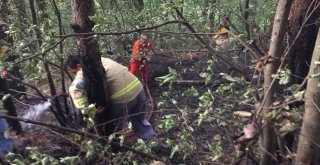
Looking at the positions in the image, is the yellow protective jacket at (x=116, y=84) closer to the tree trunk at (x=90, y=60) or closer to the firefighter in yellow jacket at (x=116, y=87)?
the firefighter in yellow jacket at (x=116, y=87)

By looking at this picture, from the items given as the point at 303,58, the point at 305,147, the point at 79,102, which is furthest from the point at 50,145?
the point at 305,147

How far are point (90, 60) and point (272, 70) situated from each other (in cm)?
237

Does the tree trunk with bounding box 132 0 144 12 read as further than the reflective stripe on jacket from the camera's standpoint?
Yes

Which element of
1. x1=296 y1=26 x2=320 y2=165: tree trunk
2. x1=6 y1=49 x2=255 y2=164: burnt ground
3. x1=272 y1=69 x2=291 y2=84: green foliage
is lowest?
x1=6 y1=49 x2=255 y2=164: burnt ground

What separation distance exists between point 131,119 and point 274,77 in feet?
11.0

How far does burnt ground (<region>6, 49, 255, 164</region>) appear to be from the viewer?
10.0 feet

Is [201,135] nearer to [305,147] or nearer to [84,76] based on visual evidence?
[84,76]

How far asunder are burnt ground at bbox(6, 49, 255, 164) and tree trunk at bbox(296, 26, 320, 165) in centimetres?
53

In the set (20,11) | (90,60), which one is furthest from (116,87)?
(20,11)

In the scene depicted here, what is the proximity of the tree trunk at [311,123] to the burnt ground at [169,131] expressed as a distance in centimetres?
53

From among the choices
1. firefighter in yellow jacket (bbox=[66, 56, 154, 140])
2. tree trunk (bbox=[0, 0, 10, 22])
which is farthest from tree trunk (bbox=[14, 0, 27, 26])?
firefighter in yellow jacket (bbox=[66, 56, 154, 140])

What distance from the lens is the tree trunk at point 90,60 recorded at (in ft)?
Answer: 12.9

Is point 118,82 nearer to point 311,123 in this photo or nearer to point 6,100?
point 6,100

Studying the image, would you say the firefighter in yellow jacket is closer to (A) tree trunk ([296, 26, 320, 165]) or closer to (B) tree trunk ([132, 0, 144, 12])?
(A) tree trunk ([296, 26, 320, 165])
